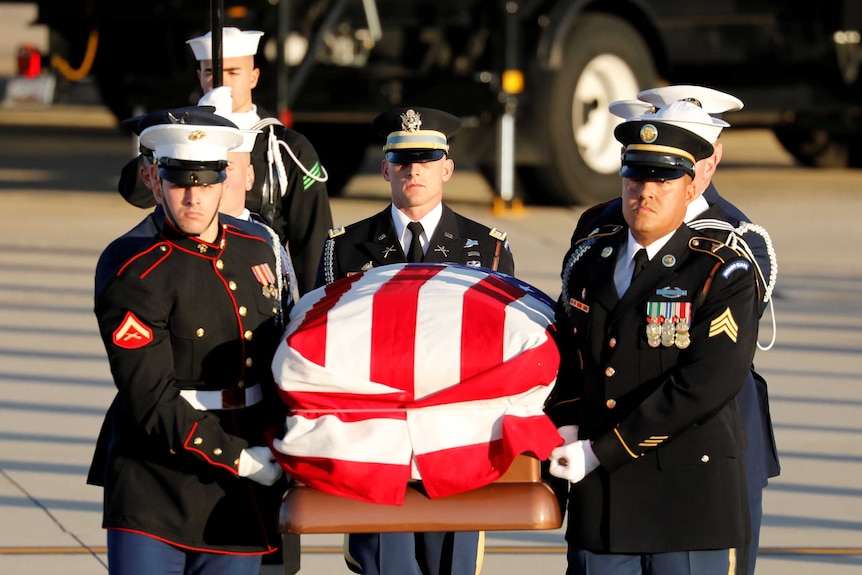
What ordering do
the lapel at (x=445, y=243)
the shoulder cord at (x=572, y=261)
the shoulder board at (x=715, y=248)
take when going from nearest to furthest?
the shoulder board at (x=715, y=248) < the shoulder cord at (x=572, y=261) < the lapel at (x=445, y=243)

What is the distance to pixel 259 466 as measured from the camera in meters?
3.20

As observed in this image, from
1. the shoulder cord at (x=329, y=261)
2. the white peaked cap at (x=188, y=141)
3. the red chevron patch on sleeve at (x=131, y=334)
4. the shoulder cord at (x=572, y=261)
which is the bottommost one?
the shoulder cord at (x=329, y=261)

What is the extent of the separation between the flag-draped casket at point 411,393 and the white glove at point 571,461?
0.11ft

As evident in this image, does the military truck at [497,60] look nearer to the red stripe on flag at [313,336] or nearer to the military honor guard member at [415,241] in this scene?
the military honor guard member at [415,241]

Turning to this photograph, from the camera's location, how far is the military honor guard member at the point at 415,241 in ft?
12.7

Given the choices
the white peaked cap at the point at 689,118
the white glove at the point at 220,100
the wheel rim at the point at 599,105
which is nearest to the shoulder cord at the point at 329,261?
the white glove at the point at 220,100

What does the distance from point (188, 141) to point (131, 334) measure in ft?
1.34

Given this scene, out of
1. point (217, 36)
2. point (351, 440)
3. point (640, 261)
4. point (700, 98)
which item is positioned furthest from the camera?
point (217, 36)

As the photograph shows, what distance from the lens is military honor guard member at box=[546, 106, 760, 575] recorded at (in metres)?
3.20

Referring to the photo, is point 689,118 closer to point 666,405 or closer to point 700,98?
point 700,98

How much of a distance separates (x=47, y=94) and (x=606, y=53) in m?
4.59

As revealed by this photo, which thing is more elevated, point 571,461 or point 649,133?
point 649,133

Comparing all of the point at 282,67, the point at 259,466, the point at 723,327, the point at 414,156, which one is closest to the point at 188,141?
the point at 259,466

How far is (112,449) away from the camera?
11.0 feet
